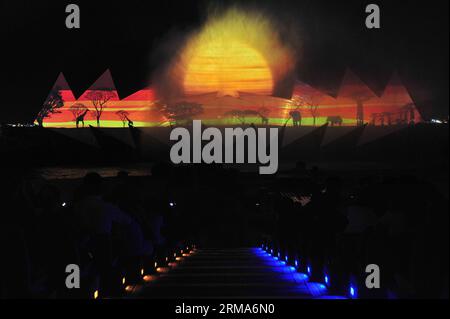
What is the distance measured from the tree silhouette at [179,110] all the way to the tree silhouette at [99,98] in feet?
6.46

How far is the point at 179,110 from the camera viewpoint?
1944 centimetres

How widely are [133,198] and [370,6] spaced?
3330 mm

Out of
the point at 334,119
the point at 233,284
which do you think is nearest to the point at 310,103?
the point at 334,119

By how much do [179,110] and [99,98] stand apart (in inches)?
102

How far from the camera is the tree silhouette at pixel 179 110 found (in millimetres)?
19094

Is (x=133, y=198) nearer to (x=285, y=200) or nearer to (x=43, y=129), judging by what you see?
(x=285, y=200)

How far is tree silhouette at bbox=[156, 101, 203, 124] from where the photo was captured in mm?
19094

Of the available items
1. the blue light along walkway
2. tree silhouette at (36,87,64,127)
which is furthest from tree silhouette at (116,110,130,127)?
the blue light along walkway

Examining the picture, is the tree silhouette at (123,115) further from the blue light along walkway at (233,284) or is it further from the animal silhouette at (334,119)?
the blue light along walkway at (233,284)

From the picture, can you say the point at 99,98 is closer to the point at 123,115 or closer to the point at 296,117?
the point at 123,115

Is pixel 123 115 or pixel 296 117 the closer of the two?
pixel 123 115

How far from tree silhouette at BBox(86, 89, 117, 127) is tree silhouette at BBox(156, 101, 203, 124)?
77.5 inches

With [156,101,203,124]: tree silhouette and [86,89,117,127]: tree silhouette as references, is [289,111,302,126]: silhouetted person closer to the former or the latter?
[156,101,203,124]: tree silhouette

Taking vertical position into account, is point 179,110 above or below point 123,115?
above
